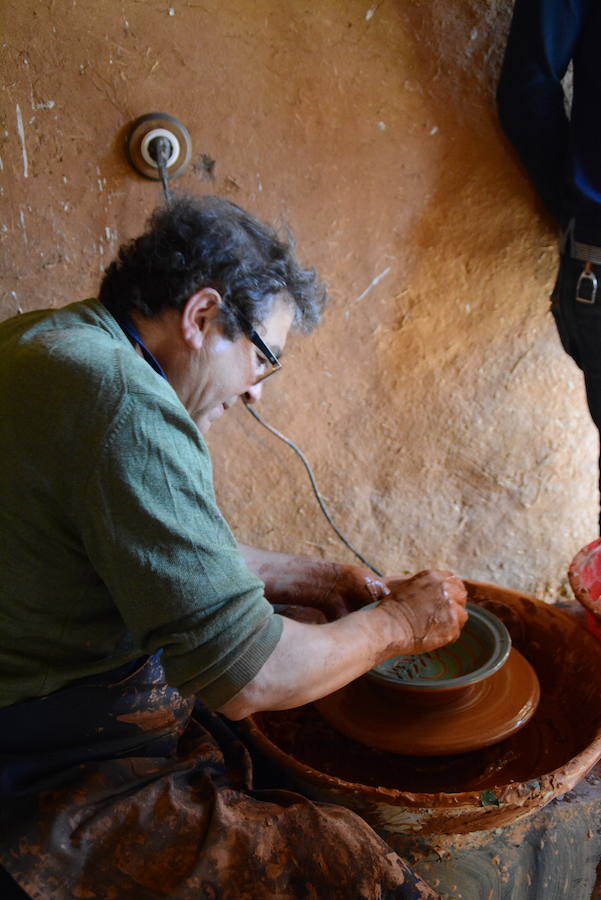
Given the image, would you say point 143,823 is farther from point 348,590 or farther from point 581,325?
point 581,325

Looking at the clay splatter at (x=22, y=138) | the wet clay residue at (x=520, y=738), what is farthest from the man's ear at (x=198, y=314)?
the clay splatter at (x=22, y=138)

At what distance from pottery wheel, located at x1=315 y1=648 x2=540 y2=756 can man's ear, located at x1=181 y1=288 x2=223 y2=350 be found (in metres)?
0.90

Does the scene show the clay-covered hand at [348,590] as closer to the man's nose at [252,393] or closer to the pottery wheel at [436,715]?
the pottery wheel at [436,715]

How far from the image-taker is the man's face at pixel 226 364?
146 centimetres

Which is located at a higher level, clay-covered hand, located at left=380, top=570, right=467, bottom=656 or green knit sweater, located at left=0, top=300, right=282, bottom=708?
green knit sweater, located at left=0, top=300, right=282, bottom=708

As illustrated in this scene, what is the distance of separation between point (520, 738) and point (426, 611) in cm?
51

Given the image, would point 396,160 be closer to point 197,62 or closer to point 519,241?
point 519,241

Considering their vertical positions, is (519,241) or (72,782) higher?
(519,241)

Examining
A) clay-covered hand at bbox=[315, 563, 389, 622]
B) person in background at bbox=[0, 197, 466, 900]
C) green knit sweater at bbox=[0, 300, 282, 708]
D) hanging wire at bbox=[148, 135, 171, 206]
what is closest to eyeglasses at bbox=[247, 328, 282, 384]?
person in background at bbox=[0, 197, 466, 900]

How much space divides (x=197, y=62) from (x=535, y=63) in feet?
3.45

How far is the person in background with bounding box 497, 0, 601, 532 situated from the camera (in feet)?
7.66

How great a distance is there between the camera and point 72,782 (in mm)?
1321

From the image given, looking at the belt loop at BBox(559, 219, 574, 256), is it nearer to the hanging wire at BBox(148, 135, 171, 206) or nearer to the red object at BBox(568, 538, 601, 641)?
the red object at BBox(568, 538, 601, 641)

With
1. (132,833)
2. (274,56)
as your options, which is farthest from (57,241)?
(132,833)
